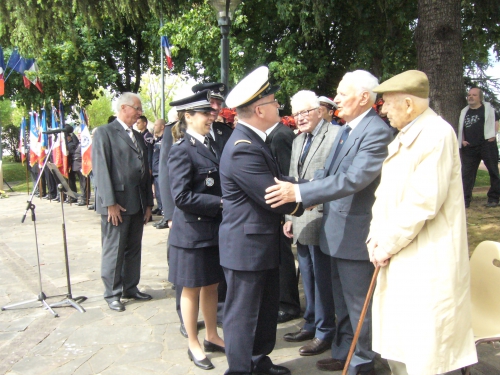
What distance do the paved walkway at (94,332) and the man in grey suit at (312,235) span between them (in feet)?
0.60

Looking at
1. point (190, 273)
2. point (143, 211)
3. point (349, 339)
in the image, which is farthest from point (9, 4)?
point (349, 339)

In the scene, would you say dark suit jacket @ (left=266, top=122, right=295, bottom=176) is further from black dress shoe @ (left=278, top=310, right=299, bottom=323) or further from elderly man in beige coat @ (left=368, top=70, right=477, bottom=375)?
elderly man in beige coat @ (left=368, top=70, right=477, bottom=375)

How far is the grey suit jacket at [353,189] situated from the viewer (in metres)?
3.08

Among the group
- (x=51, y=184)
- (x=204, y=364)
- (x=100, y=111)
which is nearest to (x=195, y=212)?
(x=204, y=364)

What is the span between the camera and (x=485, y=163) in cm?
859

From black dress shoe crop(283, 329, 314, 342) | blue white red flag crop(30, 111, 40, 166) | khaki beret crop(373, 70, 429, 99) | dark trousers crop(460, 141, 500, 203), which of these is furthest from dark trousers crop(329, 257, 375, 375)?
blue white red flag crop(30, 111, 40, 166)

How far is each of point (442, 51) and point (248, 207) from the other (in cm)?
345

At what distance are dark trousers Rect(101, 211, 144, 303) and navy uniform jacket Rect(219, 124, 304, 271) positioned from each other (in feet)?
7.27

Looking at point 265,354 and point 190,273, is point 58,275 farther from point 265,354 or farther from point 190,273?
point 265,354

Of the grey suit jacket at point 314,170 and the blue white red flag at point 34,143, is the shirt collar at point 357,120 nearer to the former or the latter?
the grey suit jacket at point 314,170

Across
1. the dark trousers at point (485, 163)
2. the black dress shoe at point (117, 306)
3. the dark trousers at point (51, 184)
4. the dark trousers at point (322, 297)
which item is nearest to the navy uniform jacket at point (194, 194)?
the dark trousers at point (322, 297)

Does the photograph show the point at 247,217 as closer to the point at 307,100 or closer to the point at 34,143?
the point at 307,100

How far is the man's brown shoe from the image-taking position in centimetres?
362

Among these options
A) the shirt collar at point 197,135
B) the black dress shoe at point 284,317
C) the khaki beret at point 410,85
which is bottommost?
the black dress shoe at point 284,317
